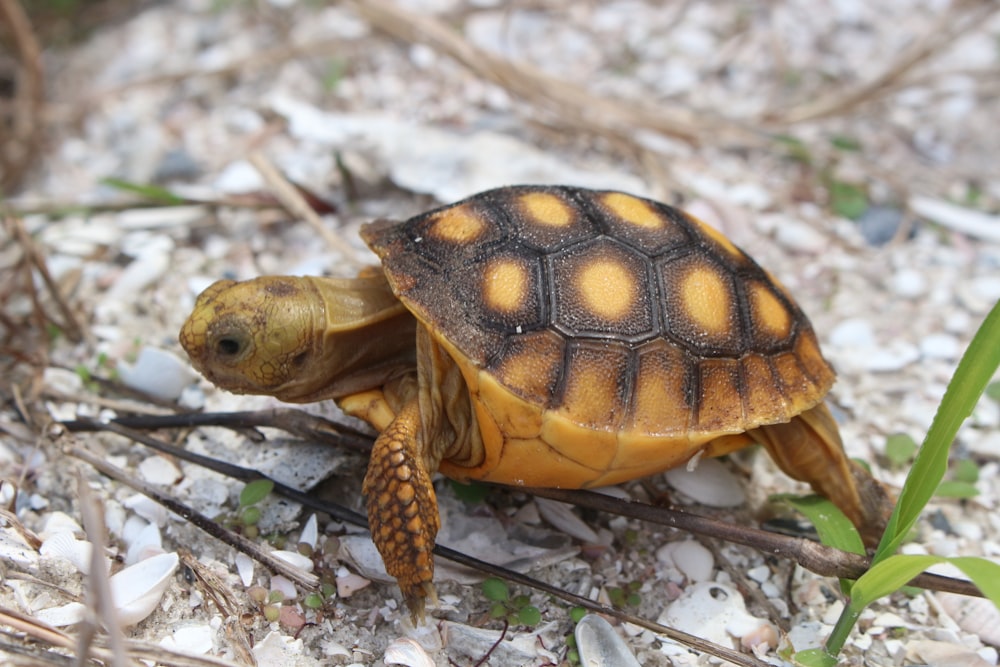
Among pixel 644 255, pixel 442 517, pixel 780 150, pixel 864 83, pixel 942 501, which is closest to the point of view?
pixel 644 255

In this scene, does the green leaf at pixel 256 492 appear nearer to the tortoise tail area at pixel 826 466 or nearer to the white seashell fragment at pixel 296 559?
the white seashell fragment at pixel 296 559

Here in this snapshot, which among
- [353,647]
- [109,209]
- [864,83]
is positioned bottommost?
[353,647]

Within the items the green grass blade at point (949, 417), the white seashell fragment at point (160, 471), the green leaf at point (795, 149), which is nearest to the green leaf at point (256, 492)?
the white seashell fragment at point (160, 471)

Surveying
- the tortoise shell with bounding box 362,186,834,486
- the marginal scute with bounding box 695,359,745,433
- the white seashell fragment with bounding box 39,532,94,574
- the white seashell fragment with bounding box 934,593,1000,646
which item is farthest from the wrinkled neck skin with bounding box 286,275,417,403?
the white seashell fragment with bounding box 934,593,1000,646

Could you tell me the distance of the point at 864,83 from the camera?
148 inches

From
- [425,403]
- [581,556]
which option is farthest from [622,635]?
[425,403]

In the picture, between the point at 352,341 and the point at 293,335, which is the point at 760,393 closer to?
the point at 352,341

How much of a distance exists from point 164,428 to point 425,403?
2.31 ft

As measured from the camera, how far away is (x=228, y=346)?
1.80 m

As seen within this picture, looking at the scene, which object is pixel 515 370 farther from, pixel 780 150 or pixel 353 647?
pixel 780 150

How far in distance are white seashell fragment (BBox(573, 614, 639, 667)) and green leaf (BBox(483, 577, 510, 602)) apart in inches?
6.5

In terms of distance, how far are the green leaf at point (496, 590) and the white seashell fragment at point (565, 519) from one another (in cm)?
21

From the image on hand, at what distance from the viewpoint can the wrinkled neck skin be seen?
188 centimetres

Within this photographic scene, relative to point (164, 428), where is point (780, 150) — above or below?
above
